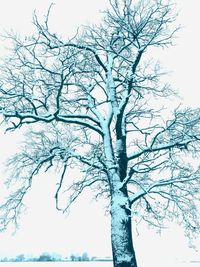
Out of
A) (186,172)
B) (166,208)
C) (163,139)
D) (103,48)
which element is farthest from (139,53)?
(166,208)

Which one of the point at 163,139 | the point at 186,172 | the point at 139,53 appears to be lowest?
the point at 186,172

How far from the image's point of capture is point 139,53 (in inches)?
443

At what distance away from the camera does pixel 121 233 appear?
412 inches

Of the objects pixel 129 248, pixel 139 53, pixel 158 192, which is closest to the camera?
pixel 129 248

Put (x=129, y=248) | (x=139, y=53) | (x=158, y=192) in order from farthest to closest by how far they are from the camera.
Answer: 1. (x=158, y=192)
2. (x=139, y=53)
3. (x=129, y=248)

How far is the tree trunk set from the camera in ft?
33.8

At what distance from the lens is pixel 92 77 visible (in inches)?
505

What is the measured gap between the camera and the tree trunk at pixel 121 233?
33.8 feet

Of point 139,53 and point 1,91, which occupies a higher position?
point 139,53

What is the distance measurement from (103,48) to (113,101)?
69.8 inches

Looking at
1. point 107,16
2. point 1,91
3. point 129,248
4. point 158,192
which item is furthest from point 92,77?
point 129,248

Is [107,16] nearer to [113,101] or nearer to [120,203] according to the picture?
[113,101]

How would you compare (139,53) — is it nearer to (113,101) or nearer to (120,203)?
(113,101)

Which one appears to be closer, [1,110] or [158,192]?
[1,110]
